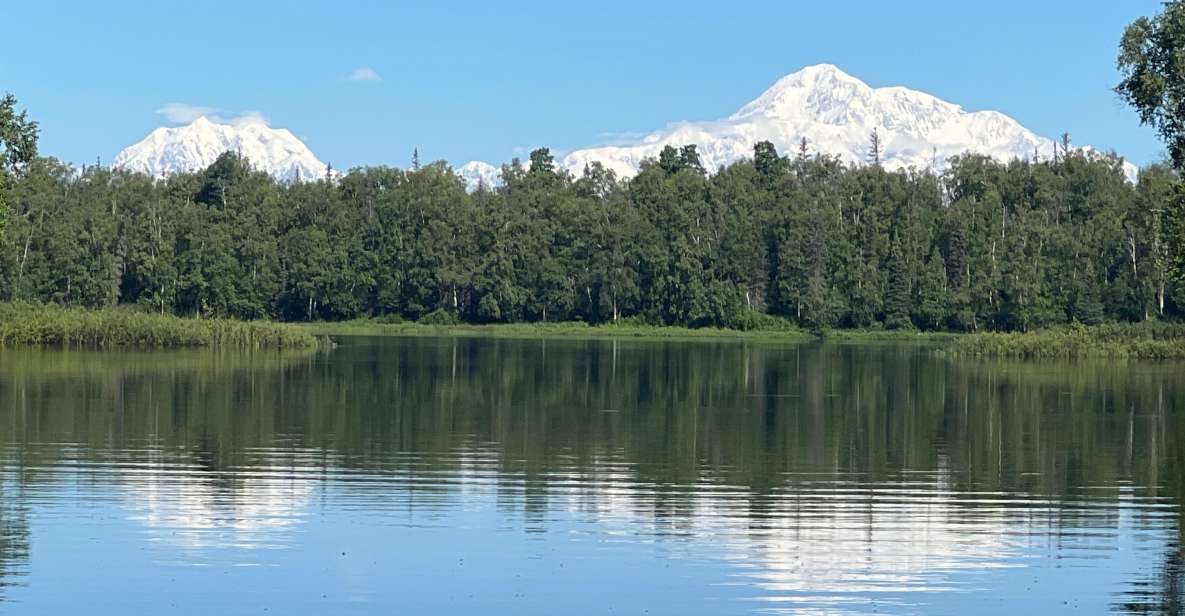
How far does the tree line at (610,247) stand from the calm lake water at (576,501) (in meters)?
81.8

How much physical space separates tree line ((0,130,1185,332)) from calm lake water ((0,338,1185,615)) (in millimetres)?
81765

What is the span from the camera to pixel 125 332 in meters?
78.9

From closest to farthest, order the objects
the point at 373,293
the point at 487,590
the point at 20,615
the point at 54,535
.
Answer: the point at 20,615 → the point at 487,590 → the point at 54,535 → the point at 373,293

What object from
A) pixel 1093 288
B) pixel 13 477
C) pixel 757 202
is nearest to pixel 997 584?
pixel 13 477

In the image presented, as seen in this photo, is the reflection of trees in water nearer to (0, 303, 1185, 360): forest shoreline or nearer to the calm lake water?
the calm lake water

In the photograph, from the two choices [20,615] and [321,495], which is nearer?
[20,615]

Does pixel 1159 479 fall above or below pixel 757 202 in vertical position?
below

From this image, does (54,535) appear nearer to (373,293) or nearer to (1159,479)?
(1159,479)

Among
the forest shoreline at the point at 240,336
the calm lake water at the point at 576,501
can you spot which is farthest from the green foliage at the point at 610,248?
the calm lake water at the point at 576,501

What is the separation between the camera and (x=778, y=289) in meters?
139

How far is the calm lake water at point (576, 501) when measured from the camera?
19.2 m

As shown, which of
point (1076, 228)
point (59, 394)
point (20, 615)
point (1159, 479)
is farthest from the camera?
point (1076, 228)

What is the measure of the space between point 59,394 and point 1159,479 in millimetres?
29316

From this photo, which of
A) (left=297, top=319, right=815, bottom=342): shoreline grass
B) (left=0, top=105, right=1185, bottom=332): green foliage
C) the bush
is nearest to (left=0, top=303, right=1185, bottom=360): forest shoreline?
(left=297, top=319, right=815, bottom=342): shoreline grass
